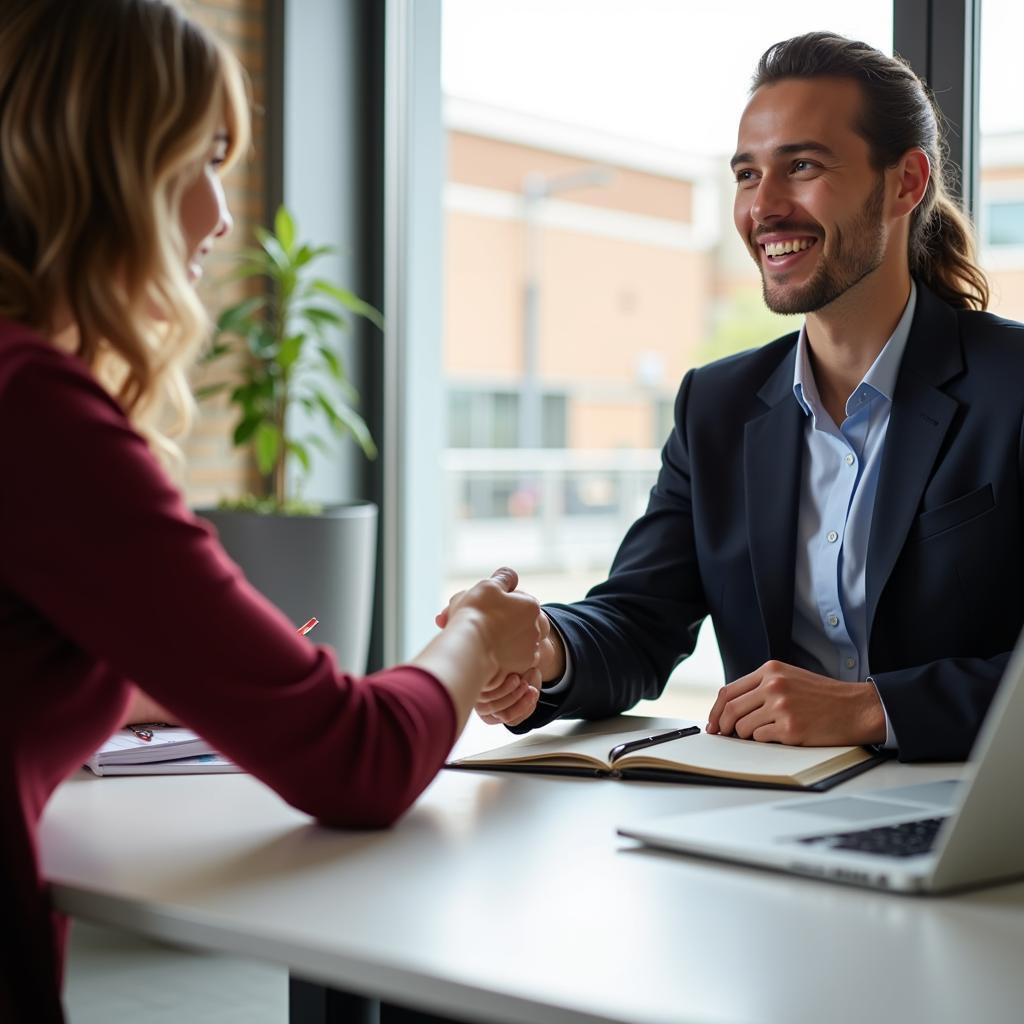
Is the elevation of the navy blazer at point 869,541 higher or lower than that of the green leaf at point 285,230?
lower

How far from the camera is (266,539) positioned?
137 inches

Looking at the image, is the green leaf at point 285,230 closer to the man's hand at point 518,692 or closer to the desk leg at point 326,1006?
the man's hand at point 518,692

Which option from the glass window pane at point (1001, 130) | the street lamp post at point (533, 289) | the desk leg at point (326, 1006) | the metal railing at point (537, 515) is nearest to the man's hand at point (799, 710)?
the desk leg at point (326, 1006)

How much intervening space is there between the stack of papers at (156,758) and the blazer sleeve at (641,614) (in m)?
0.39

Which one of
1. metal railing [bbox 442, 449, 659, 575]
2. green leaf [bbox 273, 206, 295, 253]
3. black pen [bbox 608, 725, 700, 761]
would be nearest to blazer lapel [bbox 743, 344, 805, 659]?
black pen [bbox 608, 725, 700, 761]

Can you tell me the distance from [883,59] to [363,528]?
1.94 meters

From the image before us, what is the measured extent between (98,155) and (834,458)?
3.99ft

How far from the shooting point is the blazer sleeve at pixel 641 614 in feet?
5.49

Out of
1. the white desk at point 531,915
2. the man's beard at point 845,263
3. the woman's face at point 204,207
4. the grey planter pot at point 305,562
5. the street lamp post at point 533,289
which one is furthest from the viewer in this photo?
the street lamp post at point 533,289

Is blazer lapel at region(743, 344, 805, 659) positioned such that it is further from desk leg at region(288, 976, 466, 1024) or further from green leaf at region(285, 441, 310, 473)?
green leaf at region(285, 441, 310, 473)

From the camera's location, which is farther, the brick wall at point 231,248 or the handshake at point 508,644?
the brick wall at point 231,248

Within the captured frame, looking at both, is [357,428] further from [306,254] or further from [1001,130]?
[1001,130]

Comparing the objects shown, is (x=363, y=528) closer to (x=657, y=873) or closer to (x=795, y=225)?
(x=795, y=225)

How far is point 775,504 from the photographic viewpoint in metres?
1.93
